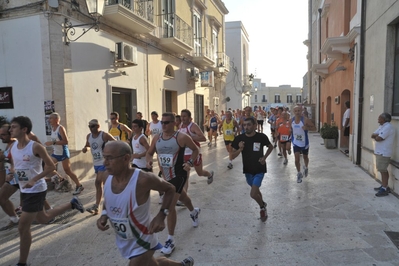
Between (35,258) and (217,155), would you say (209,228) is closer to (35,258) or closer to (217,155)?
(35,258)

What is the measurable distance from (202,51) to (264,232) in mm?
13548

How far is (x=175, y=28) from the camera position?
1219 cm

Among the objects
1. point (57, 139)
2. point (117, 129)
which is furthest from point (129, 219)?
point (117, 129)

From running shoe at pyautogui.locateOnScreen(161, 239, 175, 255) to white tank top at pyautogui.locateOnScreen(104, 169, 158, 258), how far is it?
1.40 m

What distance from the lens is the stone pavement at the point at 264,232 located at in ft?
11.8

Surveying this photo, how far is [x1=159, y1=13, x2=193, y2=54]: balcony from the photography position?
1150cm

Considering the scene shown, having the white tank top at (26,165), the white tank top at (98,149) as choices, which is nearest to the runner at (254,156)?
the white tank top at (98,149)

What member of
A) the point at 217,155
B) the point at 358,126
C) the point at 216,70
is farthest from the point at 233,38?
the point at 358,126

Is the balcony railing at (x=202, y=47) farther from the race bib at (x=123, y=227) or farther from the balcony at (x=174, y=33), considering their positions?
the race bib at (x=123, y=227)

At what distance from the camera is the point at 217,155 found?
1145 cm

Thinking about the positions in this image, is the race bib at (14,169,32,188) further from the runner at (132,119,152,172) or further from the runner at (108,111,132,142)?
the runner at (108,111,132,142)

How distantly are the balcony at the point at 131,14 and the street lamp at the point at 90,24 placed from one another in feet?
1.21

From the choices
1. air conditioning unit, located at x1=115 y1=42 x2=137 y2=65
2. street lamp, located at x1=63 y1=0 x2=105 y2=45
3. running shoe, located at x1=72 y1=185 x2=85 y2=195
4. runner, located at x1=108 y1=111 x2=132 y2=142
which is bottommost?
running shoe, located at x1=72 y1=185 x2=85 y2=195

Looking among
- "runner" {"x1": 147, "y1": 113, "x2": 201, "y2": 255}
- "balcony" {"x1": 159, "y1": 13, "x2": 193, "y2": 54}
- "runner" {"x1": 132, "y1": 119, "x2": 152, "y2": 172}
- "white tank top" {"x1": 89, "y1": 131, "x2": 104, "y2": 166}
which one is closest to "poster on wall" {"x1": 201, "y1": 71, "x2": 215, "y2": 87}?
"balcony" {"x1": 159, "y1": 13, "x2": 193, "y2": 54}
